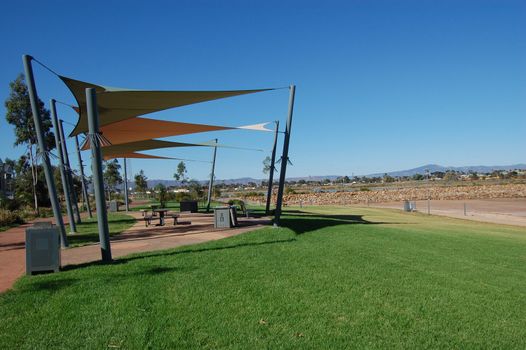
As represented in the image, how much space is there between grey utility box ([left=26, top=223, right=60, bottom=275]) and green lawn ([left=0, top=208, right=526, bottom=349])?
0.93 ft

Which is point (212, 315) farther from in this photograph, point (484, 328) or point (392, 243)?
point (392, 243)

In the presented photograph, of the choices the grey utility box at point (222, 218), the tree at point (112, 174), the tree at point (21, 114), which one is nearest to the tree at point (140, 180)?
the tree at point (112, 174)

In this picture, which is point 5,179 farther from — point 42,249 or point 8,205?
point 42,249

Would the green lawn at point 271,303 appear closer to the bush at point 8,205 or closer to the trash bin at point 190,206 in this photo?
the trash bin at point 190,206

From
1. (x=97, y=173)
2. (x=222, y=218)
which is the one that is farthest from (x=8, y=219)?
(x=97, y=173)

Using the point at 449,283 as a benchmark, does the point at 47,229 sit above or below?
above

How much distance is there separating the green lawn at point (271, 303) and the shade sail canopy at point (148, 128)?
6.08 metres

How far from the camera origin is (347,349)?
349 cm

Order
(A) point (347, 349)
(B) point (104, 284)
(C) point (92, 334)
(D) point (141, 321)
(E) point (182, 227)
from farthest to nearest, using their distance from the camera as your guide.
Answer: (E) point (182, 227) < (B) point (104, 284) < (D) point (141, 321) < (C) point (92, 334) < (A) point (347, 349)

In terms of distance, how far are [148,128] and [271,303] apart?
32.6 ft

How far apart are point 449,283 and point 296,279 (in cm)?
218

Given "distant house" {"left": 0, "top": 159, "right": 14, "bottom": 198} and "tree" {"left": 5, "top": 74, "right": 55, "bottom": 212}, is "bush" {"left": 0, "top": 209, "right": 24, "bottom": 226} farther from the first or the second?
"distant house" {"left": 0, "top": 159, "right": 14, "bottom": 198}

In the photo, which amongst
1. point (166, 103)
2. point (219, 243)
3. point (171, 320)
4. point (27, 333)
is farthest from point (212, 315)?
point (166, 103)

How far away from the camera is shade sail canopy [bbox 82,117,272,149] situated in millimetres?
12680
